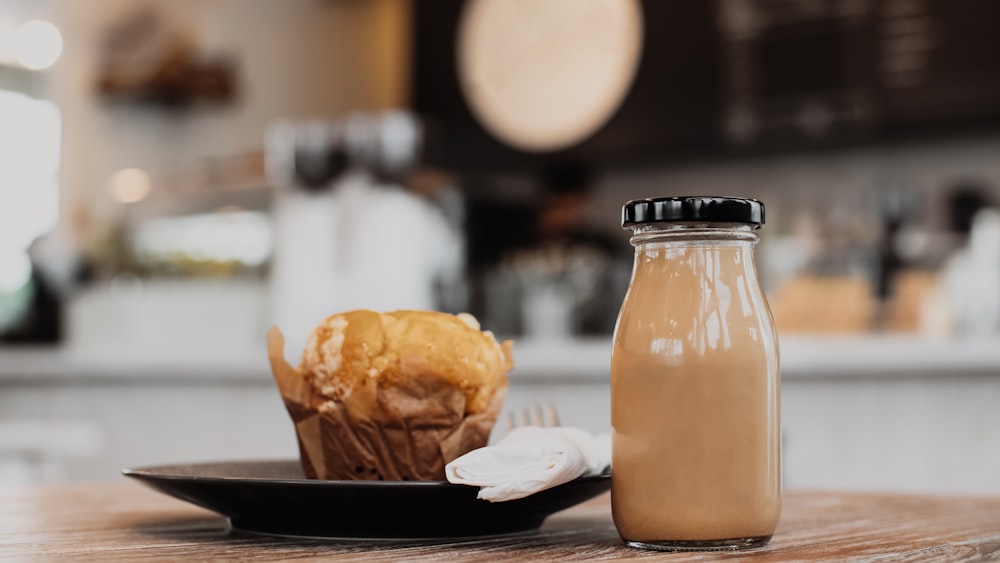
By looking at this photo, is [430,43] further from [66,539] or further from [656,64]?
[66,539]

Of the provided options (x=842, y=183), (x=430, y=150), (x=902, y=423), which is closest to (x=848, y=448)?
(x=902, y=423)

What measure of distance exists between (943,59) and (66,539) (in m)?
3.64

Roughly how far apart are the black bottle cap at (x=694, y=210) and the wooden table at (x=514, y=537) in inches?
6.9

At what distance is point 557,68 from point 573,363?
7.67 ft

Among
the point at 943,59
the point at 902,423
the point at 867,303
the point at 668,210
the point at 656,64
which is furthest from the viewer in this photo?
the point at 656,64

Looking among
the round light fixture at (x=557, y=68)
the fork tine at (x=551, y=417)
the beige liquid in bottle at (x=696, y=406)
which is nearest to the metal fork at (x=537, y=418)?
the fork tine at (x=551, y=417)

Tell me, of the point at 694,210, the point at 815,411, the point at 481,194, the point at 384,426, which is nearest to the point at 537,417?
the point at 384,426

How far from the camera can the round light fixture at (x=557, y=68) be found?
4.53 metres

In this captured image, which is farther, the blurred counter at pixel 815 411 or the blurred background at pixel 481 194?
the blurred background at pixel 481 194

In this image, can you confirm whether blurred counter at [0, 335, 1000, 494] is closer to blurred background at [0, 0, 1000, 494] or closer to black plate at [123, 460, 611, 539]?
blurred background at [0, 0, 1000, 494]

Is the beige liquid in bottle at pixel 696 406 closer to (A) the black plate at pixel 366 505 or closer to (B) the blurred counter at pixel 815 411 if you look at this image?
(A) the black plate at pixel 366 505

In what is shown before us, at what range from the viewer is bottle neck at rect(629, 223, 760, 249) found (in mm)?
678

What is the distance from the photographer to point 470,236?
5008 mm

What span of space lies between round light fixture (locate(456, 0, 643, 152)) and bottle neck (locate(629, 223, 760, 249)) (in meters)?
3.86
